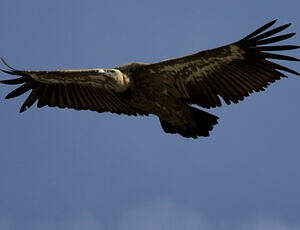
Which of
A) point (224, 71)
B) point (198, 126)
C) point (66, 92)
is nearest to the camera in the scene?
point (224, 71)

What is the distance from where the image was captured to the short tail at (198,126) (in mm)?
12023

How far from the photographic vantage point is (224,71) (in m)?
11.6

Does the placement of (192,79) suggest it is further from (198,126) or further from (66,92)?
(66,92)

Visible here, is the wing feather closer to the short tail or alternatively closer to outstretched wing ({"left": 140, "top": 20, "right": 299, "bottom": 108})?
the short tail

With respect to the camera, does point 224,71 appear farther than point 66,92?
No

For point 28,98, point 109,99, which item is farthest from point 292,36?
point 28,98

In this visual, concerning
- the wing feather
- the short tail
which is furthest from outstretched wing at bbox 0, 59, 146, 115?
the short tail

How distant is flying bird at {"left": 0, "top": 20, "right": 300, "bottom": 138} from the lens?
11.2 metres

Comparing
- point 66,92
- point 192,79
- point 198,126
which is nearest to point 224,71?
point 192,79

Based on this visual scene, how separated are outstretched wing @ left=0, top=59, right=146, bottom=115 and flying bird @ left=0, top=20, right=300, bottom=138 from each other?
44 mm

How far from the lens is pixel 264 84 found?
1149cm

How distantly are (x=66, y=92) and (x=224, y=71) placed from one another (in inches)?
126

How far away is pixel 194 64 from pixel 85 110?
2.78m

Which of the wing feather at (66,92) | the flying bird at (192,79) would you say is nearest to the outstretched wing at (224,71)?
the flying bird at (192,79)
